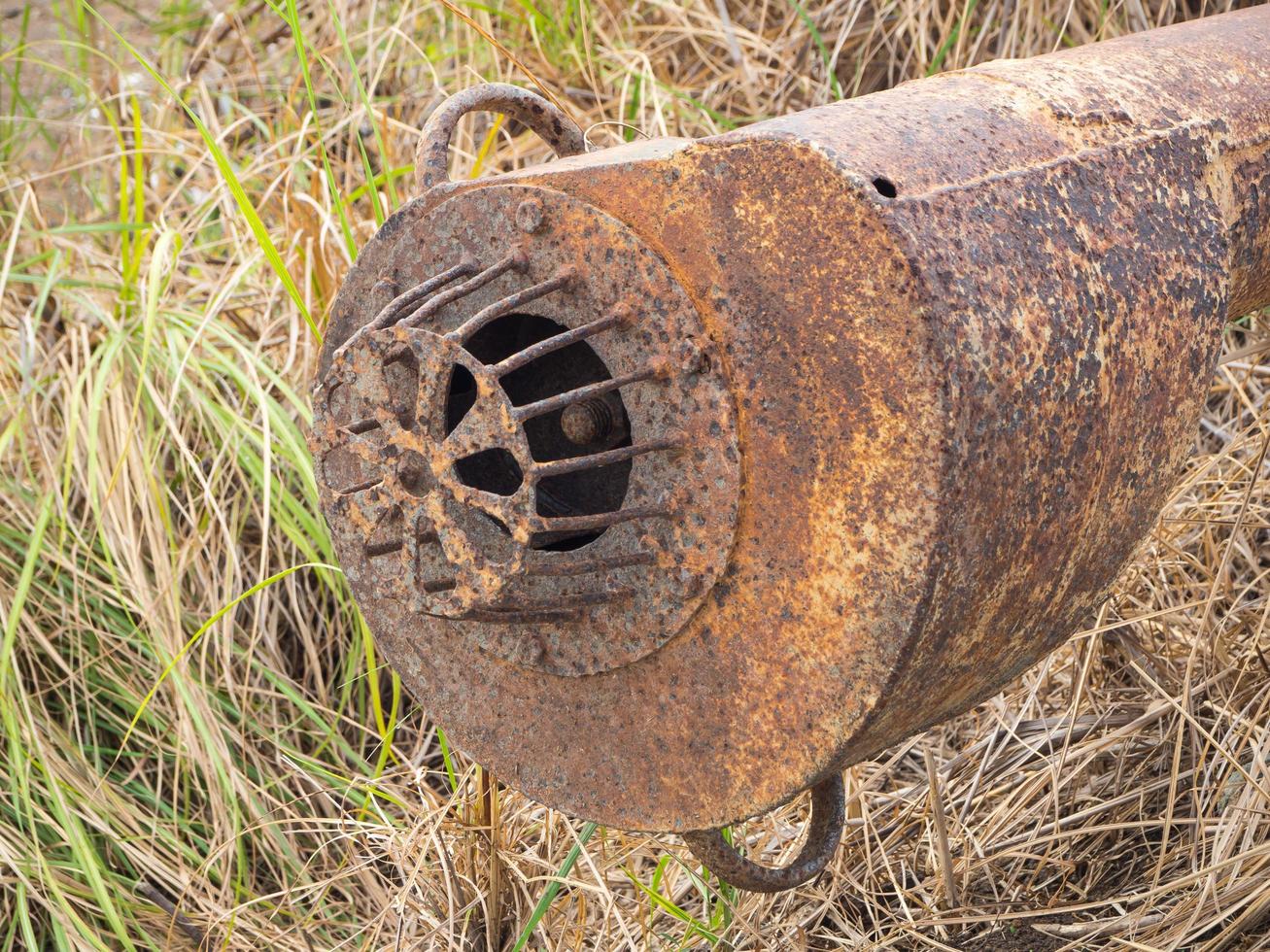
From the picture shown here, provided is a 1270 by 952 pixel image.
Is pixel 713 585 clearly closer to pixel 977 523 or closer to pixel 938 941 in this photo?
pixel 977 523

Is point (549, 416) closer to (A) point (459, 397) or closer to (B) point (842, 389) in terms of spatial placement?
(A) point (459, 397)

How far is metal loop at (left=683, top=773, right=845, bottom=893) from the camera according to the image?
3.98 ft

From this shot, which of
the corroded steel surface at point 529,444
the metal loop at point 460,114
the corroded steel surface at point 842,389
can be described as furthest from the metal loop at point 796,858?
the metal loop at point 460,114

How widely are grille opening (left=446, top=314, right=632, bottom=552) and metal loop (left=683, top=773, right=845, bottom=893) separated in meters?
0.30

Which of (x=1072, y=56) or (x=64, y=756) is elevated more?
(x=1072, y=56)

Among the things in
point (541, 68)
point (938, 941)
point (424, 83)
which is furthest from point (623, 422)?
point (424, 83)

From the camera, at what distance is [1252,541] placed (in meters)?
2.34

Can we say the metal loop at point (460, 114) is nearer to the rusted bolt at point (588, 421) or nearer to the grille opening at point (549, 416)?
the grille opening at point (549, 416)

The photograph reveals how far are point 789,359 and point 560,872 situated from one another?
95cm

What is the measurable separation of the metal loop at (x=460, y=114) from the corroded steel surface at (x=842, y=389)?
3.6 inches

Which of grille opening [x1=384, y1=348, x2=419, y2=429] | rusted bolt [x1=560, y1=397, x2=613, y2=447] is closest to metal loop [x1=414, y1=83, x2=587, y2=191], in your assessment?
grille opening [x1=384, y1=348, x2=419, y2=429]

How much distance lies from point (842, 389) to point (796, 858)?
0.50 metres

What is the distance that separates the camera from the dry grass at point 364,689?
6.21 ft

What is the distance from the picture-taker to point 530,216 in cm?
110
